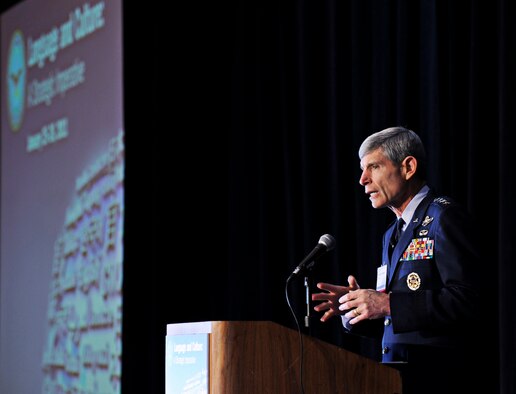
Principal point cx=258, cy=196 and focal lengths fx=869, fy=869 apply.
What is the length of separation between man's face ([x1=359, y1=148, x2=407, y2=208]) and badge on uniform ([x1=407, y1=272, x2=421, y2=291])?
31cm

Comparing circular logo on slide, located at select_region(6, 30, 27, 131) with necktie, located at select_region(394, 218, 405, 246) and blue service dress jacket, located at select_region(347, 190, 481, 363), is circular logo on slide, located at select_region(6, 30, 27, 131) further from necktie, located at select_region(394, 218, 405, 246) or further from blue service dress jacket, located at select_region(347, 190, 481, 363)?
blue service dress jacket, located at select_region(347, 190, 481, 363)

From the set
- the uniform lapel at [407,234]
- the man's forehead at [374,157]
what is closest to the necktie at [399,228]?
the uniform lapel at [407,234]

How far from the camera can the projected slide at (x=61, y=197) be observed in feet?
18.7

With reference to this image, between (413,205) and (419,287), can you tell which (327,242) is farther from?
(413,205)

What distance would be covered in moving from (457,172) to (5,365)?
439 centimetres

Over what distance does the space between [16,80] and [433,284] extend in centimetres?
504

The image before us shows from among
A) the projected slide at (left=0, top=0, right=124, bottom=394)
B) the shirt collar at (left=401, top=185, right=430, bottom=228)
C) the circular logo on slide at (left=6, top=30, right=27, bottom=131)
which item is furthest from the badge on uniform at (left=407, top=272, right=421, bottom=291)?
the circular logo on slide at (left=6, top=30, right=27, bottom=131)

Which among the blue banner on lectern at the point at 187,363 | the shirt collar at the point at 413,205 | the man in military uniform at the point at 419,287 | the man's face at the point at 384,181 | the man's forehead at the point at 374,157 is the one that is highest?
the man's forehead at the point at 374,157

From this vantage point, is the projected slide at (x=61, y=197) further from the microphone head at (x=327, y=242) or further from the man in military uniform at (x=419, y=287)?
the microphone head at (x=327, y=242)

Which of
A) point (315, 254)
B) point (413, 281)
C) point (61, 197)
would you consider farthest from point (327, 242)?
point (61, 197)

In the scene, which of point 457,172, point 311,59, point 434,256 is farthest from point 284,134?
point 434,256

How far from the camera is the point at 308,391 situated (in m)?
2.55

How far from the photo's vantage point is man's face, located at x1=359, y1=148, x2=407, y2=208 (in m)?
3.02

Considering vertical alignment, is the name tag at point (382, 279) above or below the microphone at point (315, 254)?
below
